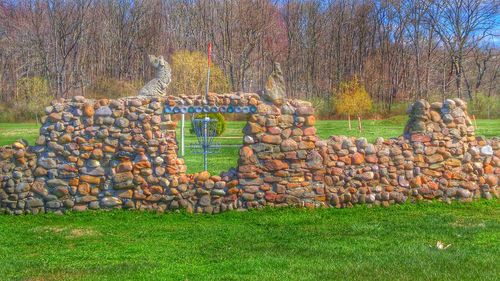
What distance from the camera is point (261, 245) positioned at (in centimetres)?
806

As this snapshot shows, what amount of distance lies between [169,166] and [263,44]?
43.6 m

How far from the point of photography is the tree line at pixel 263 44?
51.1 meters

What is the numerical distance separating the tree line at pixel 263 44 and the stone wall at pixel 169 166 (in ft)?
130

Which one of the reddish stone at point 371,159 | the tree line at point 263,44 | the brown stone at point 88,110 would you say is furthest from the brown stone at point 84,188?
the tree line at point 263,44

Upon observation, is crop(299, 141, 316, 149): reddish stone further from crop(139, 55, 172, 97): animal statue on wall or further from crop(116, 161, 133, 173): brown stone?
crop(139, 55, 172, 97): animal statue on wall

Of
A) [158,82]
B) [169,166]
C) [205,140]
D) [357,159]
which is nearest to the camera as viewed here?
[169,166]

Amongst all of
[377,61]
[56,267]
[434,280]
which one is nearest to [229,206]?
[56,267]

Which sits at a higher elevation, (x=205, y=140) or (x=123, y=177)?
(x=205, y=140)

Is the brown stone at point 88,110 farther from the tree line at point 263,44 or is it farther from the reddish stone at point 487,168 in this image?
the tree line at point 263,44

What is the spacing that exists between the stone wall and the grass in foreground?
0.96 feet

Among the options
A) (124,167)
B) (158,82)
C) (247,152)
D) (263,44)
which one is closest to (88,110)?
(124,167)

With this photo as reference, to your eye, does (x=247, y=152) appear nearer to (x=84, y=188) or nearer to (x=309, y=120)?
(x=309, y=120)

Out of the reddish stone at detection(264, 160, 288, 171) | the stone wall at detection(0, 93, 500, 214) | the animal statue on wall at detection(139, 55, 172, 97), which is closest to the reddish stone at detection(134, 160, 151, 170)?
the stone wall at detection(0, 93, 500, 214)

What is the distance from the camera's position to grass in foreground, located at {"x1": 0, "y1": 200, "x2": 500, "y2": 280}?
22.3 feet
